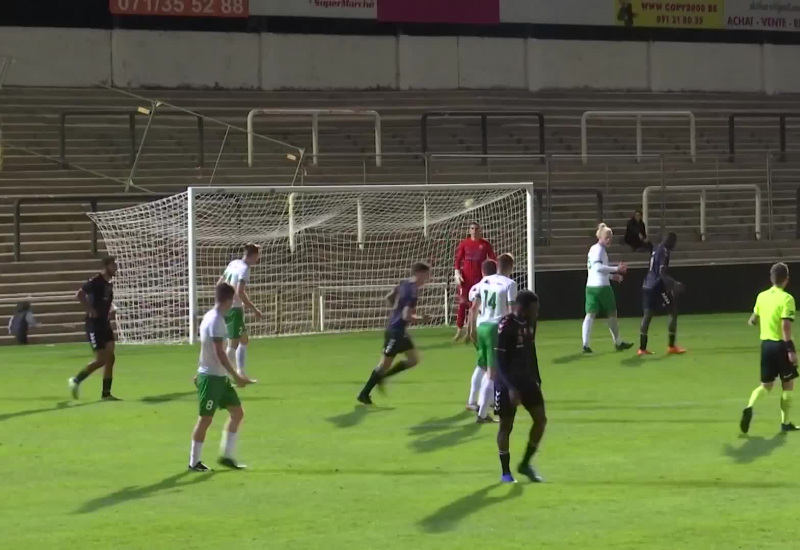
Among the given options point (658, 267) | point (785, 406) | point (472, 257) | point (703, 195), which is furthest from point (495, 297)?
point (703, 195)

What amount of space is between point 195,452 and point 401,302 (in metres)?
4.27

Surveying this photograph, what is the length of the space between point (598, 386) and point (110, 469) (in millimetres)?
7327

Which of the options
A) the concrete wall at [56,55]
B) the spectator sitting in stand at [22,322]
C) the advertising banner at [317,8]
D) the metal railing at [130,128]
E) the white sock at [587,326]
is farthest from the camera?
the advertising banner at [317,8]

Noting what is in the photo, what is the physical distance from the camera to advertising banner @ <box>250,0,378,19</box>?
38.0 m

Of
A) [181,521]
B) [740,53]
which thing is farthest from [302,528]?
[740,53]

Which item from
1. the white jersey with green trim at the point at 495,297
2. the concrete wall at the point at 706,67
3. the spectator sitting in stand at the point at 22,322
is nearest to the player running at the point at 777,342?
the white jersey with green trim at the point at 495,297

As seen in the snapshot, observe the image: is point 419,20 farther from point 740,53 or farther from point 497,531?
point 497,531

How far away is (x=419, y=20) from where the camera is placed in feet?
129

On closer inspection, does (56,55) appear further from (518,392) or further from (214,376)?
(518,392)

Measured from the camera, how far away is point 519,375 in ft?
38.1

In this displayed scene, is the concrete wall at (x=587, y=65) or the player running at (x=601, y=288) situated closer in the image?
the player running at (x=601, y=288)

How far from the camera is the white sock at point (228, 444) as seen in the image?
1263 cm

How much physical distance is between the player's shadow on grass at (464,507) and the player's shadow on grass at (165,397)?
6769 millimetres

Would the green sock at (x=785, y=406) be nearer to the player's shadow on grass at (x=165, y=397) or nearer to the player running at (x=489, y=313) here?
the player running at (x=489, y=313)
